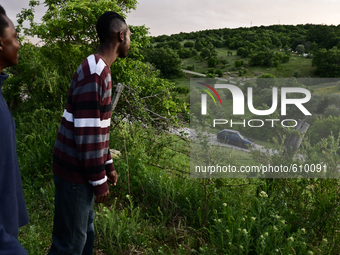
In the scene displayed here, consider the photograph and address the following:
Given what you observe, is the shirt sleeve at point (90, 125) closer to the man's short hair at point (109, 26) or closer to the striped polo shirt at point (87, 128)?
the striped polo shirt at point (87, 128)

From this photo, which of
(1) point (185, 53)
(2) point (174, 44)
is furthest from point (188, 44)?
(1) point (185, 53)

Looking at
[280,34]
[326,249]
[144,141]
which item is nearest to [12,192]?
[326,249]

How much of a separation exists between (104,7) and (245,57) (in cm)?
7756

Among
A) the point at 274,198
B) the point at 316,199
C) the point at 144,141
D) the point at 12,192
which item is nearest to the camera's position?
the point at 12,192

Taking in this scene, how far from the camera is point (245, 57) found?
79250 millimetres

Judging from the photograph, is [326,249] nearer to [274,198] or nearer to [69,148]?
[274,198]

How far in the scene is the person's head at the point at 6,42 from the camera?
4.27 ft

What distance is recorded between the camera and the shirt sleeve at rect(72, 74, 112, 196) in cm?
169

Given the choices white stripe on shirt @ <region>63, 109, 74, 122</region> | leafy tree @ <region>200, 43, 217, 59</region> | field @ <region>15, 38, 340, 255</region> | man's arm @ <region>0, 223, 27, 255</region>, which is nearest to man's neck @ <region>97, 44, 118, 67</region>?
white stripe on shirt @ <region>63, 109, 74, 122</region>

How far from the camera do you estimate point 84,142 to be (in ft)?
5.56

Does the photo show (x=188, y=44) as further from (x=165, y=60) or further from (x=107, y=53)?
(x=107, y=53)

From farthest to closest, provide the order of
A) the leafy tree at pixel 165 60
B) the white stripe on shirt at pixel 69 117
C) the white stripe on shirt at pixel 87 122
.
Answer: the leafy tree at pixel 165 60, the white stripe on shirt at pixel 69 117, the white stripe on shirt at pixel 87 122

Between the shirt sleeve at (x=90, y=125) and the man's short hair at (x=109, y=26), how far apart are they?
382mm

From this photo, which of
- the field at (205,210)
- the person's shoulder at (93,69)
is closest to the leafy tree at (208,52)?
the field at (205,210)
